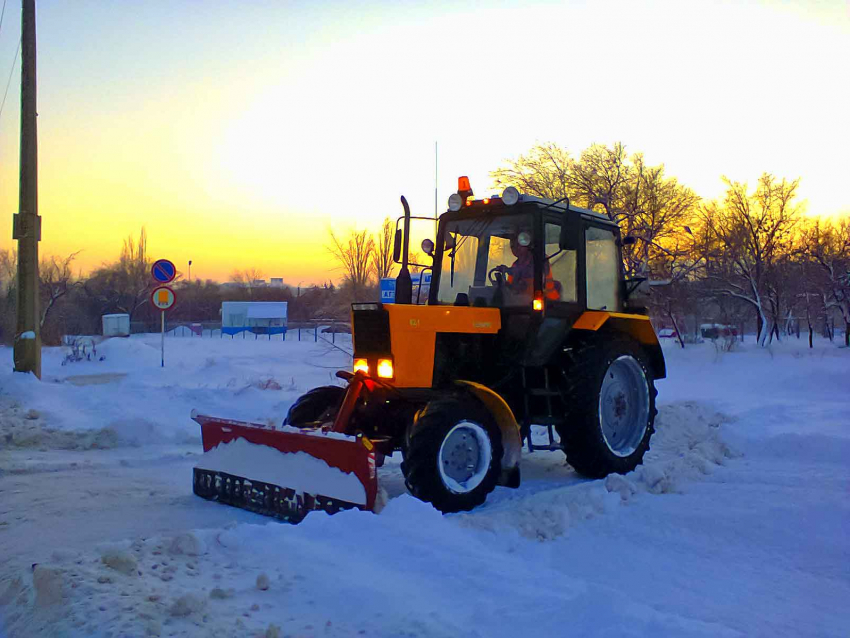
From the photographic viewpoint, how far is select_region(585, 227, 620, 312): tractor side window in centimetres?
684

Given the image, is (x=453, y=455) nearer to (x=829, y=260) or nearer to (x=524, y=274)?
(x=524, y=274)

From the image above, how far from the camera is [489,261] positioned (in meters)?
6.53

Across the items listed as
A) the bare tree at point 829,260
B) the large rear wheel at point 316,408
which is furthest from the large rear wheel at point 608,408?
the bare tree at point 829,260

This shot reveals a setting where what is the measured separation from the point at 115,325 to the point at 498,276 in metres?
33.8

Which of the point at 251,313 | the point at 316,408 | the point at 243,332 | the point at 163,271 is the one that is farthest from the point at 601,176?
the point at 251,313

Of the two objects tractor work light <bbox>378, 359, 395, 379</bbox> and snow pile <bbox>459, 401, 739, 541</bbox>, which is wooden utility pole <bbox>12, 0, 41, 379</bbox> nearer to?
tractor work light <bbox>378, 359, 395, 379</bbox>

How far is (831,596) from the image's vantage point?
3.66m

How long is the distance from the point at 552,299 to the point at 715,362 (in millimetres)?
12561

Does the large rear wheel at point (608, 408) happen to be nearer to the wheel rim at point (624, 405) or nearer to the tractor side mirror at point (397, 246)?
the wheel rim at point (624, 405)

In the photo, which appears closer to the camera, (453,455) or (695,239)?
(453,455)

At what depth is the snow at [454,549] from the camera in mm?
3076

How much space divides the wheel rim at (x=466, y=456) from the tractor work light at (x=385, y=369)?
696 millimetres

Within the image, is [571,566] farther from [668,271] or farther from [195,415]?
[668,271]

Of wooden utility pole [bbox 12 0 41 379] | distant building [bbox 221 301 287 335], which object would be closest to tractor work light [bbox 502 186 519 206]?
wooden utility pole [bbox 12 0 41 379]
